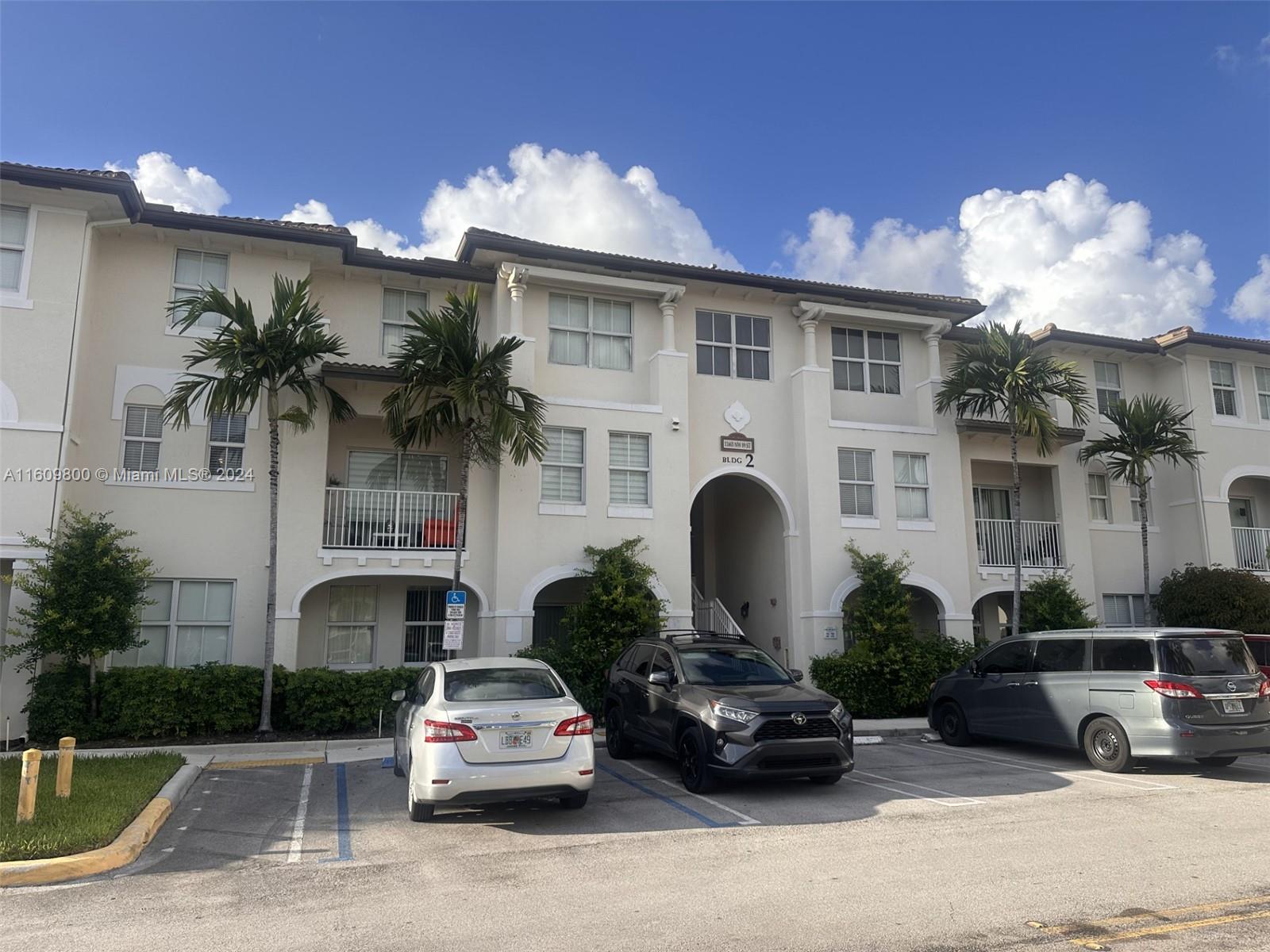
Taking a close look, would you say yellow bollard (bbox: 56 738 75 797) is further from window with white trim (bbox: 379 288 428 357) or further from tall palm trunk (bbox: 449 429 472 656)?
window with white trim (bbox: 379 288 428 357)

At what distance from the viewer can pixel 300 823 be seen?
884cm

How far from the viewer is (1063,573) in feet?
68.1

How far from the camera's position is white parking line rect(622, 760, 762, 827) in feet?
28.7

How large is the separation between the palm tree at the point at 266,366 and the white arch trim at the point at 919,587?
430 inches

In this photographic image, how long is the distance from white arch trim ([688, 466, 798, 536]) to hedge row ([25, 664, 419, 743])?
25.0 ft

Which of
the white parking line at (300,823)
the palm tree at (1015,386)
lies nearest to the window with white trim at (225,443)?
the white parking line at (300,823)

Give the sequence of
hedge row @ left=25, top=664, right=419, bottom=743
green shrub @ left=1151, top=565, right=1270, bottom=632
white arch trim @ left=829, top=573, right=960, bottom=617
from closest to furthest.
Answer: hedge row @ left=25, top=664, right=419, bottom=743
white arch trim @ left=829, top=573, right=960, bottom=617
green shrub @ left=1151, top=565, right=1270, bottom=632

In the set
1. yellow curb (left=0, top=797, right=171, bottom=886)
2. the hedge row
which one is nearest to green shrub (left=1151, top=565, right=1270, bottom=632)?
the hedge row

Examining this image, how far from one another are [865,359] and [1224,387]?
1075 cm

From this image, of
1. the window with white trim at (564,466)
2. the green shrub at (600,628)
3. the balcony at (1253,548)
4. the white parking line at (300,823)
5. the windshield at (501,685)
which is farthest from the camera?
the balcony at (1253,548)

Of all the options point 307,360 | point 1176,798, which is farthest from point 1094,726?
point 307,360

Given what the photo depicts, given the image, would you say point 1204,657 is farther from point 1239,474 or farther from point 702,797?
point 1239,474

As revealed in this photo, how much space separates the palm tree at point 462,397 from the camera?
593 inches

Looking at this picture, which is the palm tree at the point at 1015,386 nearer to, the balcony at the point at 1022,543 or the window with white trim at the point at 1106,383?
the balcony at the point at 1022,543
